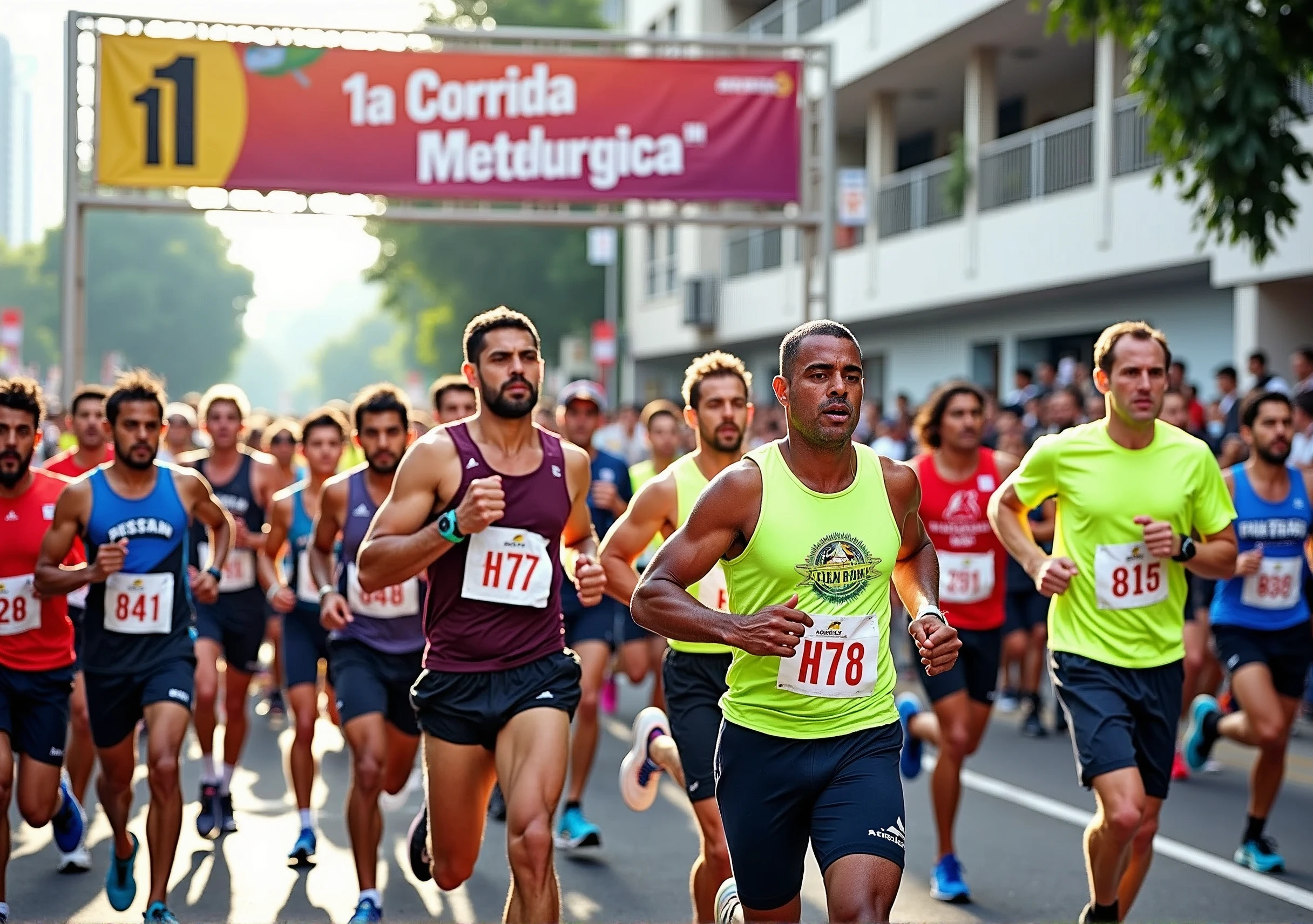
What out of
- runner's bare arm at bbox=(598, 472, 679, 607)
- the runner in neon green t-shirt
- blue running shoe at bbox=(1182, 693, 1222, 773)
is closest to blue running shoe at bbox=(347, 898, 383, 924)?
runner's bare arm at bbox=(598, 472, 679, 607)

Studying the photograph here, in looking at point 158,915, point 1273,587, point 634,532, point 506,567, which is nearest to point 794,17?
point 1273,587

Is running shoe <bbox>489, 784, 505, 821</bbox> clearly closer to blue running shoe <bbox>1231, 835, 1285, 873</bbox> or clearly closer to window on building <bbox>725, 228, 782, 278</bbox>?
blue running shoe <bbox>1231, 835, 1285, 873</bbox>

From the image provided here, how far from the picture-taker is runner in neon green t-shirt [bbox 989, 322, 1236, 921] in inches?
246

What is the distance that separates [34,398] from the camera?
7195 millimetres

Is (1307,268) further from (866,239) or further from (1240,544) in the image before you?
(866,239)

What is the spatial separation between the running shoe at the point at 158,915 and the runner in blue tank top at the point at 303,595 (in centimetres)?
155

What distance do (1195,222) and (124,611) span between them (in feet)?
25.7

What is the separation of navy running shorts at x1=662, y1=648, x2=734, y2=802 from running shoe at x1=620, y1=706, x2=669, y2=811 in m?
0.34

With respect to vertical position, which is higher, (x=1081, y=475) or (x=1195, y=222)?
(x=1195, y=222)

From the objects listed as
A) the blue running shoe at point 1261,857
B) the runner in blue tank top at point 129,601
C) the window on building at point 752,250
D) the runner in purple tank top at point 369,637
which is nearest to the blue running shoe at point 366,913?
the runner in purple tank top at point 369,637

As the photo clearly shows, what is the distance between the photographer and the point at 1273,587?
834cm

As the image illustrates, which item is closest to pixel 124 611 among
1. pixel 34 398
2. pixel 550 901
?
pixel 34 398

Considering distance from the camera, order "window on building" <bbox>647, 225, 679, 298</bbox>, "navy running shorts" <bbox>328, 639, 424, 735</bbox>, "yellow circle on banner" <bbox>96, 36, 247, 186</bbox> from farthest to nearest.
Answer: "window on building" <bbox>647, 225, 679, 298</bbox> < "yellow circle on banner" <bbox>96, 36, 247, 186</bbox> < "navy running shorts" <bbox>328, 639, 424, 735</bbox>

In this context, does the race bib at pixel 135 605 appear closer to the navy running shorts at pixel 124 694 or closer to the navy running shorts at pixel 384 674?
the navy running shorts at pixel 124 694
